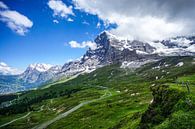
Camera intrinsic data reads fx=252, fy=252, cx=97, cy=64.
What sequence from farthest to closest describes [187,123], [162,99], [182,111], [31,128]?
[31,128], [162,99], [182,111], [187,123]

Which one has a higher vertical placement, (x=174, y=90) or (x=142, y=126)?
(x=174, y=90)

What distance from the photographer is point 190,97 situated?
41.6m

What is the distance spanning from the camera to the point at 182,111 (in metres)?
40.7

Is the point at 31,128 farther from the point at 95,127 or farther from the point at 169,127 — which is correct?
the point at 169,127

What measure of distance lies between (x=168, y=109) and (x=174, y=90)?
3.97 metres

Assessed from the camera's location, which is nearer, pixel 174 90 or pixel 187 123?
pixel 187 123

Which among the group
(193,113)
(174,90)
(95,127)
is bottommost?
(95,127)

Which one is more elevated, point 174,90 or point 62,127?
point 174,90

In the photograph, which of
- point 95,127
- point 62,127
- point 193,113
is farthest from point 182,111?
point 62,127

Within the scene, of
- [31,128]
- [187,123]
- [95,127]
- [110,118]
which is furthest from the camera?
[31,128]

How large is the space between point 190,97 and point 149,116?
11.8 m

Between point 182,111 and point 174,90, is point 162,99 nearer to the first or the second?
point 174,90

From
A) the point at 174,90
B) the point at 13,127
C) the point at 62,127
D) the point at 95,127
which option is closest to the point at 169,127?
the point at 174,90

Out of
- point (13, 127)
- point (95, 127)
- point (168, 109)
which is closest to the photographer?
point (168, 109)
